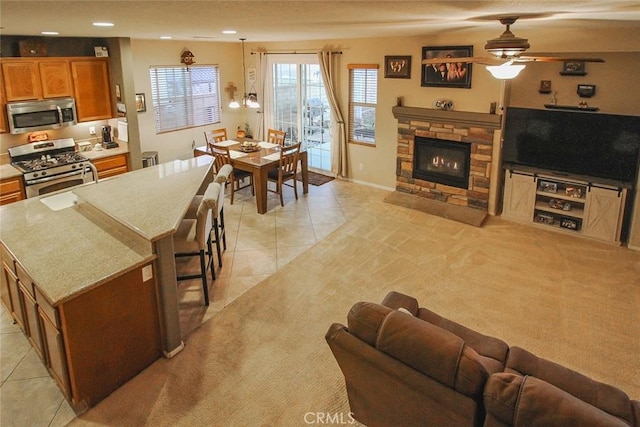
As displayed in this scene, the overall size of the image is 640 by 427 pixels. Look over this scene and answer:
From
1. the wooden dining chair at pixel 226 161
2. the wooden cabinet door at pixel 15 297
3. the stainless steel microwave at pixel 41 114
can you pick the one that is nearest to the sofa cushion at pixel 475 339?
the wooden cabinet door at pixel 15 297

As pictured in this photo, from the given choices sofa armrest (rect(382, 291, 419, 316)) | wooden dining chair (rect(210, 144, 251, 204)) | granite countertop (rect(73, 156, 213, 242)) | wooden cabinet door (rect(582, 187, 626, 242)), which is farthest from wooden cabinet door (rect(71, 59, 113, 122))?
wooden cabinet door (rect(582, 187, 626, 242))

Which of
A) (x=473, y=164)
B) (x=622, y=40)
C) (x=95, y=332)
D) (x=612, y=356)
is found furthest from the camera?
(x=473, y=164)

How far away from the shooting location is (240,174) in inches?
272

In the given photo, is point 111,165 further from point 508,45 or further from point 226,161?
point 508,45

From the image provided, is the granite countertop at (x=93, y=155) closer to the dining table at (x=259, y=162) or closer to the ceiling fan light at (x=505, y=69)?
the dining table at (x=259, y=162)

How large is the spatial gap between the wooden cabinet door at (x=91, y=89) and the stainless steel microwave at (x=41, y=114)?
0.66 feet

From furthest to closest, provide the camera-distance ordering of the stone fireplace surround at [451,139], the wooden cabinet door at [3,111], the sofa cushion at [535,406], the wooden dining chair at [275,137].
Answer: the wooden dining chair at [275,137]
the stone fireplace surround at [451,139]
the wooden cabinet door at [3,111]
the sofa cushion at [535,406]

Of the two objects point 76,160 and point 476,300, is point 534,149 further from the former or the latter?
point 76,160

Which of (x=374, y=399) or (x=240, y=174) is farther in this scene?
(x=240, y=174)

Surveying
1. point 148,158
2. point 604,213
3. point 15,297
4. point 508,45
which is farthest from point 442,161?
point 15,297

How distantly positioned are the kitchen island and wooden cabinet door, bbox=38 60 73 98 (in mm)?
2566

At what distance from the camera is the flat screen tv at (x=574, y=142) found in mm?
5215

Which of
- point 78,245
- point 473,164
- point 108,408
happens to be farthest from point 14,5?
point 473,164

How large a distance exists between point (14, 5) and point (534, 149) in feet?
18.8
